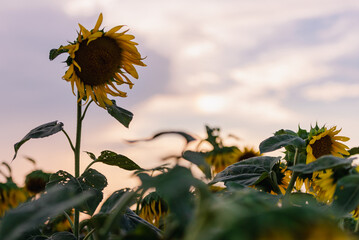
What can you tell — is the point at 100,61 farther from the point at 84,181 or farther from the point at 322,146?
the point at 322,146

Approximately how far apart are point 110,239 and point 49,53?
0.80m

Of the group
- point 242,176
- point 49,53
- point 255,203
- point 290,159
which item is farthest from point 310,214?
point 49,53

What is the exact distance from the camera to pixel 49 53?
968 millimetres

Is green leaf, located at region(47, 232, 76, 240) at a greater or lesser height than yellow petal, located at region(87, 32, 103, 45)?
lesser

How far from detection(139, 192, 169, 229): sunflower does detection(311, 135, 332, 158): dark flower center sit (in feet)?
1.12

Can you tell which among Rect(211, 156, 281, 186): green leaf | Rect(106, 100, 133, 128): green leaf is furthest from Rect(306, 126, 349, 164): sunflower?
Rect(106, 100, 133, 128): green leaf

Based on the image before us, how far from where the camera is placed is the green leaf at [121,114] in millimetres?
960

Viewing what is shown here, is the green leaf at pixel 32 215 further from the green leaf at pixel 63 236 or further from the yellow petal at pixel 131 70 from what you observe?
the yellow petal at pixel 131 70

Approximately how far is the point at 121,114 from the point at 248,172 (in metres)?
0.43

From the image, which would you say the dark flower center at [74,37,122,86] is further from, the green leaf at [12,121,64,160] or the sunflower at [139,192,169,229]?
the sunflower at [139,192,169,229]

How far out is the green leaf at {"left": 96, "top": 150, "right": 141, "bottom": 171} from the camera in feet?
2.73

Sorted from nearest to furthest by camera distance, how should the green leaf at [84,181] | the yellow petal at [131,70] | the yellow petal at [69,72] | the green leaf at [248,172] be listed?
the green leaf at [248,172] < the green leaf at [84,181] < the yellow petal at [69,72] < the yellow petal at [131,70]

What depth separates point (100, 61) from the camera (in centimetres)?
109

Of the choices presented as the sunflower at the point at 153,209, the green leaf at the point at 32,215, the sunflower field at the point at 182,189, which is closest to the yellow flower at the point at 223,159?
the sunflower field at the point at 182,189
